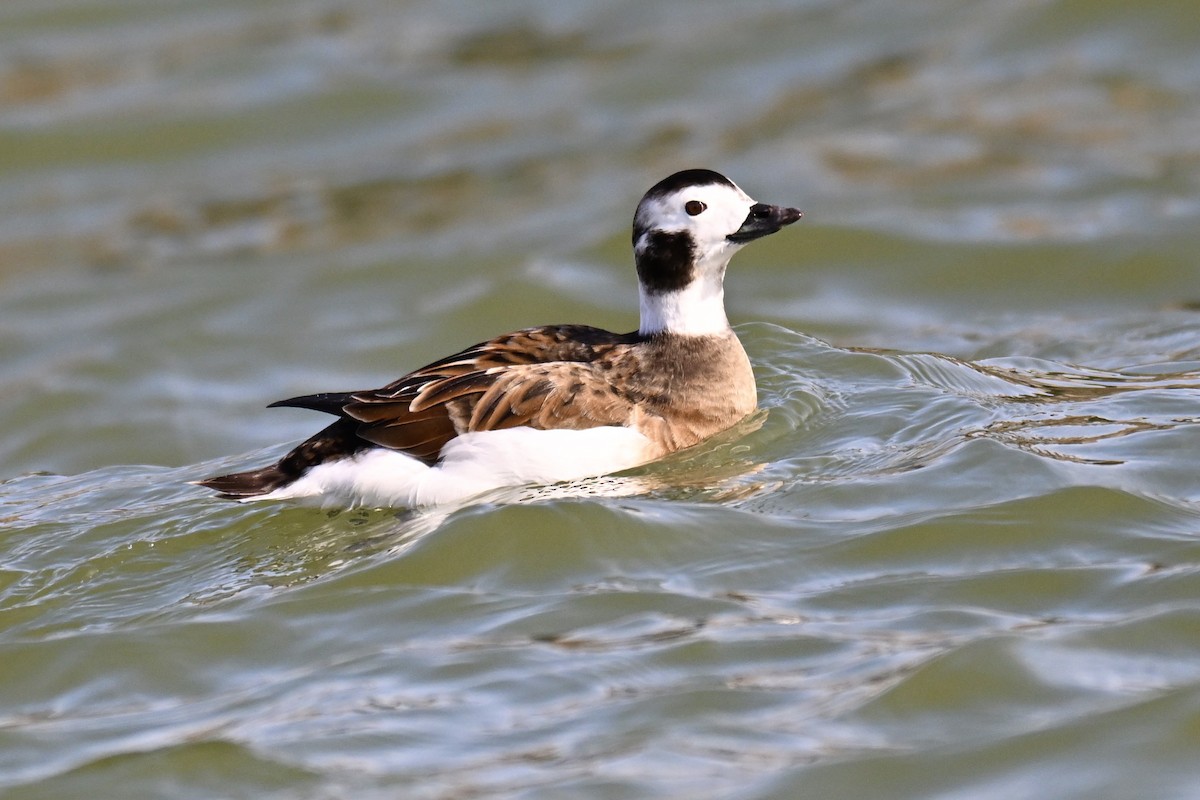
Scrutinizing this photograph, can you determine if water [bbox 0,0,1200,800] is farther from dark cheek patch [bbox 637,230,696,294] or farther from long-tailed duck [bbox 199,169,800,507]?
dark cheek patch [bbox 637,230,696,294]

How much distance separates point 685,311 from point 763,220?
0.60 meters

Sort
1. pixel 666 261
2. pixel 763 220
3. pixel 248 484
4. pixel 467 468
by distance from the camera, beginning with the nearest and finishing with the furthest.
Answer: pixel 467 468
pixel 248 484
pixel 763 220
pixel 666 261

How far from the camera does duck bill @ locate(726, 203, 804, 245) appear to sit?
8328 millimetres

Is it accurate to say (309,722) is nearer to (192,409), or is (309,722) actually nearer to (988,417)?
(988,417)

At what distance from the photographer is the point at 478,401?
781 centimetres

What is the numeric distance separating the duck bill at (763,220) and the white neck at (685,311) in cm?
38

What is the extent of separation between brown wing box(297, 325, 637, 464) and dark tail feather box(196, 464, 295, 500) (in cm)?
36

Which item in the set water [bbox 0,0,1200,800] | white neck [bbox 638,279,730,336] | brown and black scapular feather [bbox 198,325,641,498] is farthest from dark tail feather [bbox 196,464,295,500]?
white neck [bbox 638,279,730,336]

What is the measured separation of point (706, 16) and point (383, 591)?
1103 centimetres

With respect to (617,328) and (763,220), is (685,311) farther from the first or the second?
(617,328)

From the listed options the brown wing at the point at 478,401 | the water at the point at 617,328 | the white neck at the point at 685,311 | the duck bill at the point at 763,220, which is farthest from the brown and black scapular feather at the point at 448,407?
the duck bill at the point at 763,220

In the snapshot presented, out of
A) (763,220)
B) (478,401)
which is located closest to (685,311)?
(763,220)

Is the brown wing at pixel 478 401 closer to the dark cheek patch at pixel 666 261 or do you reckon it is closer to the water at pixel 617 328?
the water at pixel 617 328

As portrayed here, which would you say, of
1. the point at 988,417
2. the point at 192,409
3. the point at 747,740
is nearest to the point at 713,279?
the point at 988,417
